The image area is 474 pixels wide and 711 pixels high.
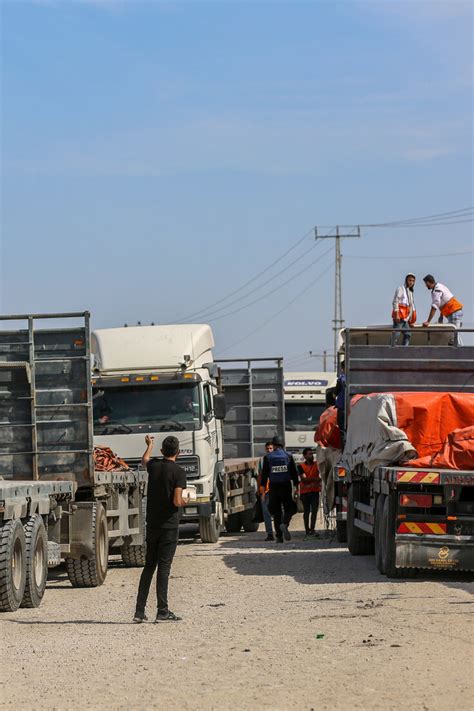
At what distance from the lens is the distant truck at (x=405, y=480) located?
15891 millimetres

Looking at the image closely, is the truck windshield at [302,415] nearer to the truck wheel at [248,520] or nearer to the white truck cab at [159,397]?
the truck wheel at [248,520]

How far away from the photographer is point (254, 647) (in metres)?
10.8

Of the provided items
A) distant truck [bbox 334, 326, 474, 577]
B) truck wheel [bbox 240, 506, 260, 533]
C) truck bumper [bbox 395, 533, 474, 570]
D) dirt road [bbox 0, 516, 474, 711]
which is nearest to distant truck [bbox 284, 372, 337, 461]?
truck wheel [bbox 240, 506, 260, 533]

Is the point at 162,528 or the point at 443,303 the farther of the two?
the point at 443,303

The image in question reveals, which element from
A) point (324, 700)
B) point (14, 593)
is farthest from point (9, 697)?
point (14, 593)

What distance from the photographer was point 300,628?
467 inches

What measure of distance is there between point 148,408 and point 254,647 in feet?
41.1

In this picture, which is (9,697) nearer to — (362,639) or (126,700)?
(126,700)

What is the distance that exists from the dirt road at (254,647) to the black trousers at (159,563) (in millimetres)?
255

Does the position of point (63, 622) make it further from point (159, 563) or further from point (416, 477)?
point (416, 477)

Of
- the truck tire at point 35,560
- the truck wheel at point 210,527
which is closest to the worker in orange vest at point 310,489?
the truck wheel at point 210,527

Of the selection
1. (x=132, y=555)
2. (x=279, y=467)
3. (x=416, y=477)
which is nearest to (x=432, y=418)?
(x=416, y=477)

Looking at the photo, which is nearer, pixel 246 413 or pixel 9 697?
pixel 9 697

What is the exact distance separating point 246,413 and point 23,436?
14.1m
